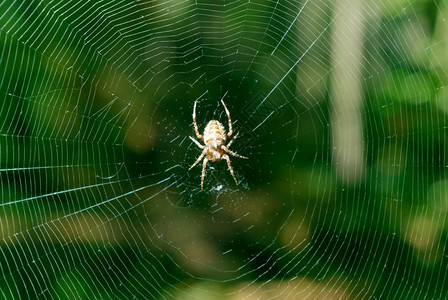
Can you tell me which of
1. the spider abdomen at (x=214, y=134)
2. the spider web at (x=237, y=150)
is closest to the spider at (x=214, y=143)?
the spider abdomen at (x=214, y=134)

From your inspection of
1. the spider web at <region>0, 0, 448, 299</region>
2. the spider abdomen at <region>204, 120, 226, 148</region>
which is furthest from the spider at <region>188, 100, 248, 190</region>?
the spider web at <region>0, 0, 448, 299</region>

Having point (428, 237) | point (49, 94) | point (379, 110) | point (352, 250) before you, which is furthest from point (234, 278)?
point (49, 94)

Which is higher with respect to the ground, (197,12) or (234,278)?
(197,12)

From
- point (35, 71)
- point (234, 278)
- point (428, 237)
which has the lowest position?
point (234, 278)

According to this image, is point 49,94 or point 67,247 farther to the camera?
point 67,247

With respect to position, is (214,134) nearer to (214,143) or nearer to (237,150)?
(214,143)

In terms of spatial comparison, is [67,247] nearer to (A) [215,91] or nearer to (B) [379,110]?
(A) [215,91]

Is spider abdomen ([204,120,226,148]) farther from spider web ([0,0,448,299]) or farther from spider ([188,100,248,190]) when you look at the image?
spider web ([0,0,448,299])
